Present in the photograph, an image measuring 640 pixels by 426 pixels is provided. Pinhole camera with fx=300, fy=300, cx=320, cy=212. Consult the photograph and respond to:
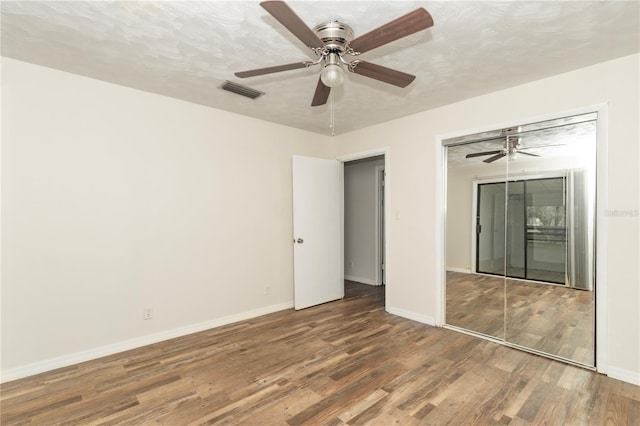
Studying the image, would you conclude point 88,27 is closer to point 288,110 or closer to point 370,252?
point 288,110

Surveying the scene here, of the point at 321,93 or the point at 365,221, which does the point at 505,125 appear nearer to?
the point at 321,93

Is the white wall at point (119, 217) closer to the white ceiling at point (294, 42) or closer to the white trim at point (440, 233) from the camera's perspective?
the white ceiling at point (294, 42)

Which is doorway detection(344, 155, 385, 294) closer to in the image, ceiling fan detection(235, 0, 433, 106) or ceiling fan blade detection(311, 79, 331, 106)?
ceiling fan blade detection(311, 79, 331, 106)

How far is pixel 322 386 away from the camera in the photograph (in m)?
2.36

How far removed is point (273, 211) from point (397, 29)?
118 inches

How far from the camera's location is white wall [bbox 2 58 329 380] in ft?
8.45

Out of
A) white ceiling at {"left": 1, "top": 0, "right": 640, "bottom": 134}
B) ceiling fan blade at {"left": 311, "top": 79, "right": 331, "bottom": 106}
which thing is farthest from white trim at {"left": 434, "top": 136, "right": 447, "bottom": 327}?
ceiling fan blade at {"left": 311, "top": 79, "right": 331, "bottom": 106}

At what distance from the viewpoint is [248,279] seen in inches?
156

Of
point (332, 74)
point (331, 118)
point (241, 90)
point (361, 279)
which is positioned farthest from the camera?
point (361, 279)

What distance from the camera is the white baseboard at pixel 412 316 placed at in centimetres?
366

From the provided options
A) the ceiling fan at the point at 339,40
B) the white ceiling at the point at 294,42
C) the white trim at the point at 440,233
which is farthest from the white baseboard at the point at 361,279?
the ceiling fan at the point at 339,40

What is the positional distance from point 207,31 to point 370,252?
14.6 feet

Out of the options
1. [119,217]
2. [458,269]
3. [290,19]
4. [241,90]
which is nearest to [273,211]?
[241,90]

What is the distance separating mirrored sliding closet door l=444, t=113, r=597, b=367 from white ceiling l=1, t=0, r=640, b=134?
66 cm
